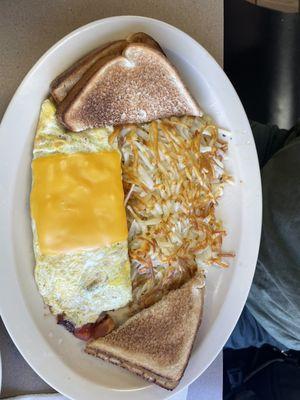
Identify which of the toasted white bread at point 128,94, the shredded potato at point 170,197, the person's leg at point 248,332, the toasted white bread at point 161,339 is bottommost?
the person's leg at point 248,332

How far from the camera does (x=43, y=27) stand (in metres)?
1.37

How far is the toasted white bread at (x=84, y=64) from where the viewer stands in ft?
4.23

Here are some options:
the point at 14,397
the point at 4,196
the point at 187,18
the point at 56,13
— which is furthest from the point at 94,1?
the point at 14,397

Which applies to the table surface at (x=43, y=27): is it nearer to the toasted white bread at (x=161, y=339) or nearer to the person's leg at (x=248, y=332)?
the toasted white bread at (x=161, y=339)

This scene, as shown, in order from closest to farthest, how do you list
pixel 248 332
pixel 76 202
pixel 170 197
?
1. pixel 76 202
2. pixel 170 197
3. pixel 248 332

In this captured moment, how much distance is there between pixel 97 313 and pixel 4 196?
394 mm

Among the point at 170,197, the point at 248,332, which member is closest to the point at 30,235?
the point at 170,197

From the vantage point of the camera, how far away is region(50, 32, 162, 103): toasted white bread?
1.29 meters

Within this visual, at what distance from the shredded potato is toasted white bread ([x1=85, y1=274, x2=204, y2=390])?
0.17 ft

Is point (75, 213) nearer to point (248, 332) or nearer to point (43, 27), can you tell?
point (43, 27)

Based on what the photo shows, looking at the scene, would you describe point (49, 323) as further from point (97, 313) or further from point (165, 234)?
point (165, 234)

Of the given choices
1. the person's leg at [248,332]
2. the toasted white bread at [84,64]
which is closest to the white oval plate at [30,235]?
the toasted white bread at [84,64]

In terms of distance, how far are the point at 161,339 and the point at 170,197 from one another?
38 cm

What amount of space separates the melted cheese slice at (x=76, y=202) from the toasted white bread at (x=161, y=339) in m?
0.26
